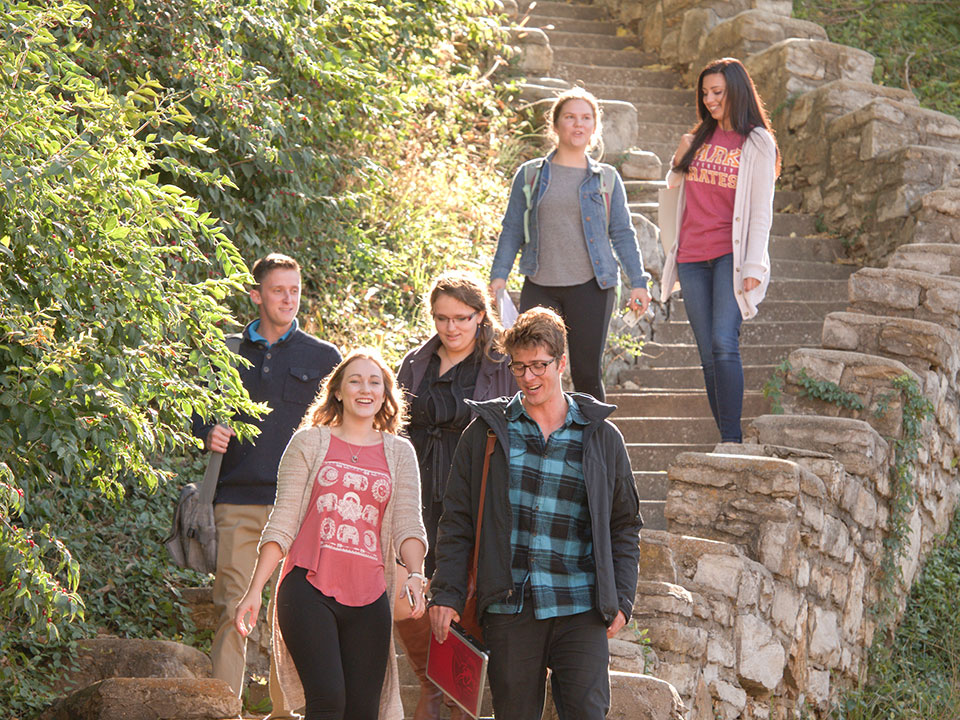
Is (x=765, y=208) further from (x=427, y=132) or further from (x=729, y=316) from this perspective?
(x=427, y=132)

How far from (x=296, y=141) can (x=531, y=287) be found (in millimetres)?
1835

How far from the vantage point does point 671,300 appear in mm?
9484

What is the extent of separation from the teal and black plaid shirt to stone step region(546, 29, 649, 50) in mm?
9289

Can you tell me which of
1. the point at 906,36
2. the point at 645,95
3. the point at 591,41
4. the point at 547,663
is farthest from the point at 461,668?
the point at 906,36

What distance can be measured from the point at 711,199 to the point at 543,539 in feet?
10.9

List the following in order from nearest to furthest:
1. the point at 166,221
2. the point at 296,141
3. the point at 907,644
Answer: the point at 166,221 → the point at 296,141 → the point at 907,644

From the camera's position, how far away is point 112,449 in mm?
3965

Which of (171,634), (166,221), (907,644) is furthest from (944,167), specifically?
(166,221)

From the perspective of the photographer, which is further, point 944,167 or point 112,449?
point 944,167

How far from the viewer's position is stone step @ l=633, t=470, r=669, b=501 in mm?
7332

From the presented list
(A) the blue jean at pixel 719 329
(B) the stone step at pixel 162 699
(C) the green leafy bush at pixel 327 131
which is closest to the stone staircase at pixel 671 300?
(A) the blue jean at pixel 719 329

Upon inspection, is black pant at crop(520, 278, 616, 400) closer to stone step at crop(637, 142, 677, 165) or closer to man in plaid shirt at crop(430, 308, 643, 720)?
man in plaid shirt at crop(430, 308, 643, 720)

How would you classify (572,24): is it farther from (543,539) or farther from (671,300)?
(543,539)

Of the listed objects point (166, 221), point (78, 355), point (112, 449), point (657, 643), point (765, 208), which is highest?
point (765, 208)
